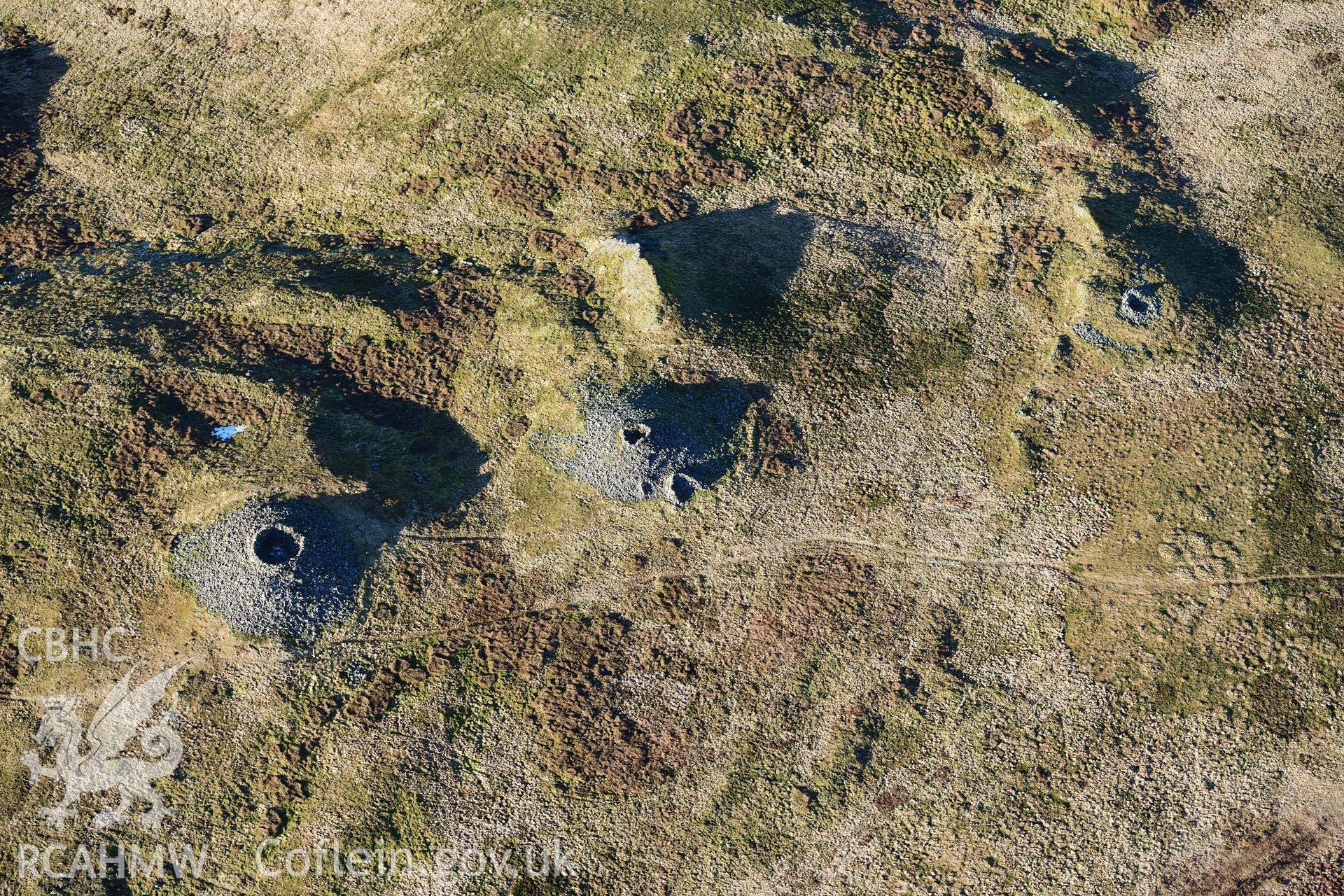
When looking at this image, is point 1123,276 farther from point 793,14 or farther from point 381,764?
point 381,764

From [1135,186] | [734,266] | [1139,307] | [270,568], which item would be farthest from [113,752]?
[1135,186]

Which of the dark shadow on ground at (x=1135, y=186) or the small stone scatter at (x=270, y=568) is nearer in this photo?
the small stone scatter at (x=270, y=568)

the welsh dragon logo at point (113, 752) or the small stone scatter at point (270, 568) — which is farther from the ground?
the small stone scatter at point (270, 568)

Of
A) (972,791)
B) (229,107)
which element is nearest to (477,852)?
(972,791)

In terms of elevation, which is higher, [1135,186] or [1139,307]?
[1135,186]

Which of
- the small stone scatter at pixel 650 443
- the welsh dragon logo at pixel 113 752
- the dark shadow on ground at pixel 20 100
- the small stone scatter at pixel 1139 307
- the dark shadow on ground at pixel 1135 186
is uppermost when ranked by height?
the dark shadow on ground at pixel 1135 186

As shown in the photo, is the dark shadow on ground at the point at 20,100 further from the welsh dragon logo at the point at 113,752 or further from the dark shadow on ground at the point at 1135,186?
the dark shadow on ground at the point at 1135,186

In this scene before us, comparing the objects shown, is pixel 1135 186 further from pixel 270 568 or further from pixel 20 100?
pixel 20 100

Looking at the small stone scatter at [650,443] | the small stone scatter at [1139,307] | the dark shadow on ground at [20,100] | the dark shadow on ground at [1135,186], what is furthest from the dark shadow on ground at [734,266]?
the dark shadow on ground at [20,100]

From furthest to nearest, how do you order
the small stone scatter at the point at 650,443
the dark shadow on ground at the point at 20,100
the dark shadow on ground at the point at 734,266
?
1. the dark shadow on ground at the point at 20,100
2. the dark shadow on ground at the point at 734,266
3. the small stone scatter at the point at 650,443
